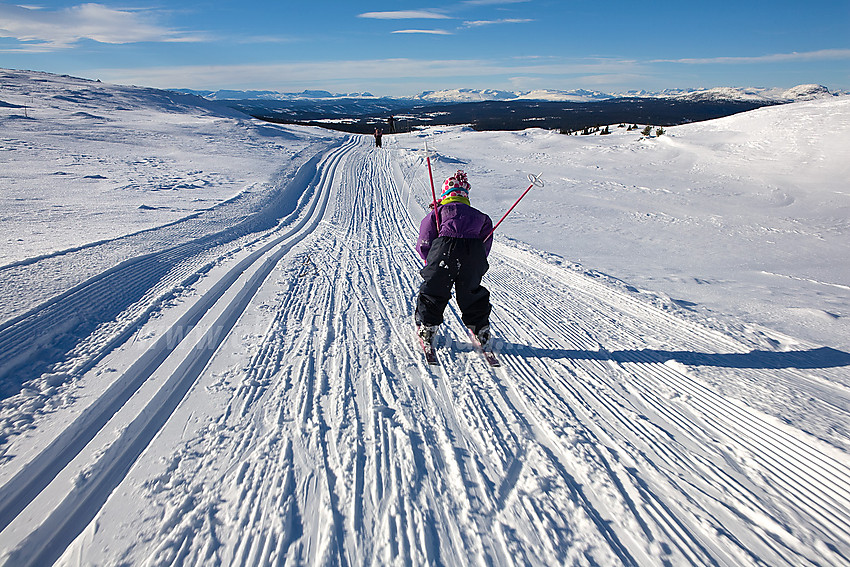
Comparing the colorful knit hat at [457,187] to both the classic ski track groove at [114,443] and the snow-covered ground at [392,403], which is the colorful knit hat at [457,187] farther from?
the classic ski track groove at [114,443]

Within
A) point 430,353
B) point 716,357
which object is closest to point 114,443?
Result: point 430,353

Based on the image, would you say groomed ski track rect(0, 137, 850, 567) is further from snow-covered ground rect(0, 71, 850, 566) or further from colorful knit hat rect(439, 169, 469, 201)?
colorful knit hat rect(439, 169, 469, 201)

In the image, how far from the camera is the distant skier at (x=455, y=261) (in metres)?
3.51

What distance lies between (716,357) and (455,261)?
7.91ft

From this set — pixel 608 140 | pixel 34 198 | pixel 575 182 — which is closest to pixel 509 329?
pixel 34 198

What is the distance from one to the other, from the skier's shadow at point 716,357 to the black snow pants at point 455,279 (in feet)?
1.72

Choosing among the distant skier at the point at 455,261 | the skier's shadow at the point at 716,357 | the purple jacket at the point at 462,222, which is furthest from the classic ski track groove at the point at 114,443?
the skier's shadow at the point at 716,357

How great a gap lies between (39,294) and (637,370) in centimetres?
521

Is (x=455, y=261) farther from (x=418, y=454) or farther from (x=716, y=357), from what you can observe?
(x=716, y=357)

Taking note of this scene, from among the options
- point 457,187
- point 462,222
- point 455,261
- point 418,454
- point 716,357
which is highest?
point 457,187

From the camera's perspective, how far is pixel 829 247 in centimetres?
855

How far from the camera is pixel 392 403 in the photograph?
296 centimetres

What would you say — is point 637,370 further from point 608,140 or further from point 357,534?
point 608,140

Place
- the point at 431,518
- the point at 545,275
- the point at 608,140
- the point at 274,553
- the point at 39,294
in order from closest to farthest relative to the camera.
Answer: the point at 274,553 < the point at 431,518 < the point at 39,294 < the point at 545,275 < the point at 608,140
